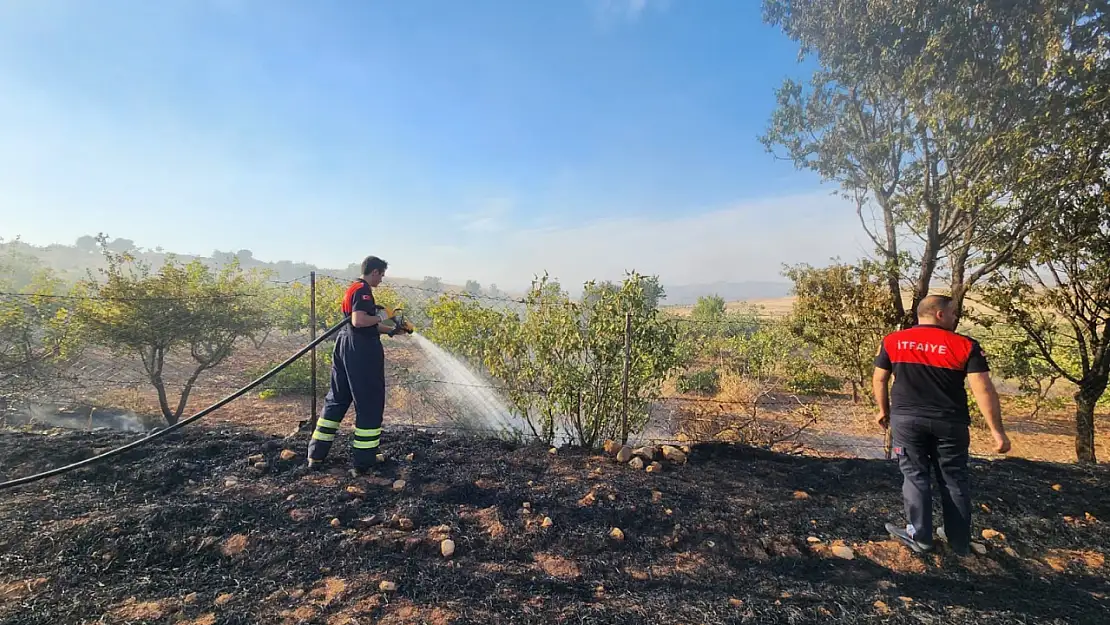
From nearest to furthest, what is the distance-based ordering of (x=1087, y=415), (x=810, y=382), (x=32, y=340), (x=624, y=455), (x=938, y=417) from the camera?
(x=938, y=417), (x=624, y=455), (x=1087, y=415), (x=32, y=340), (x=810, y=382)

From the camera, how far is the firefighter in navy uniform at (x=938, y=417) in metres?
2.65

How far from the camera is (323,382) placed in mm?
9789

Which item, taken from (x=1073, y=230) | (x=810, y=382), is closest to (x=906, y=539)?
(x=1073, y=230)

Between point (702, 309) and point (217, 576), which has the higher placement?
point (702, 309)

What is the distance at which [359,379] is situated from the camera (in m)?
3.72

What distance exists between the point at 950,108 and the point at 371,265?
701cm

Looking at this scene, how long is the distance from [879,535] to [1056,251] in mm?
3705

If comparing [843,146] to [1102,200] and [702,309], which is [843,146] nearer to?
[1102,200]

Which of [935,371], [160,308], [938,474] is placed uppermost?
[160,308]

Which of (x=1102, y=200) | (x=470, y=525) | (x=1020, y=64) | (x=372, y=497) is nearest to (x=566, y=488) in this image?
(x=470, y=525)

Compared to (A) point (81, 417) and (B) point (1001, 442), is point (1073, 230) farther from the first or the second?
(A) point (81, 417)

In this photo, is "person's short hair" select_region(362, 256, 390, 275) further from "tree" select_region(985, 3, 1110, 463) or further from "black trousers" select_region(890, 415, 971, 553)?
"tree" select_region(985, 3, 1110, 463)

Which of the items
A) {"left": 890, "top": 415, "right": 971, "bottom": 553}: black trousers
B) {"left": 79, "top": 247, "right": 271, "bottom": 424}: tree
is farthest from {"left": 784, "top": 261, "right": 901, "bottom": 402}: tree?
{"left": 79, "top": 247, "right": 271, "bottom": 424}: tree

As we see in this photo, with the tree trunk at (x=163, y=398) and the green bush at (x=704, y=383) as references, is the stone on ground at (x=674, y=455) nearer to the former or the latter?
the tree trunk at (x=163, y=398)
